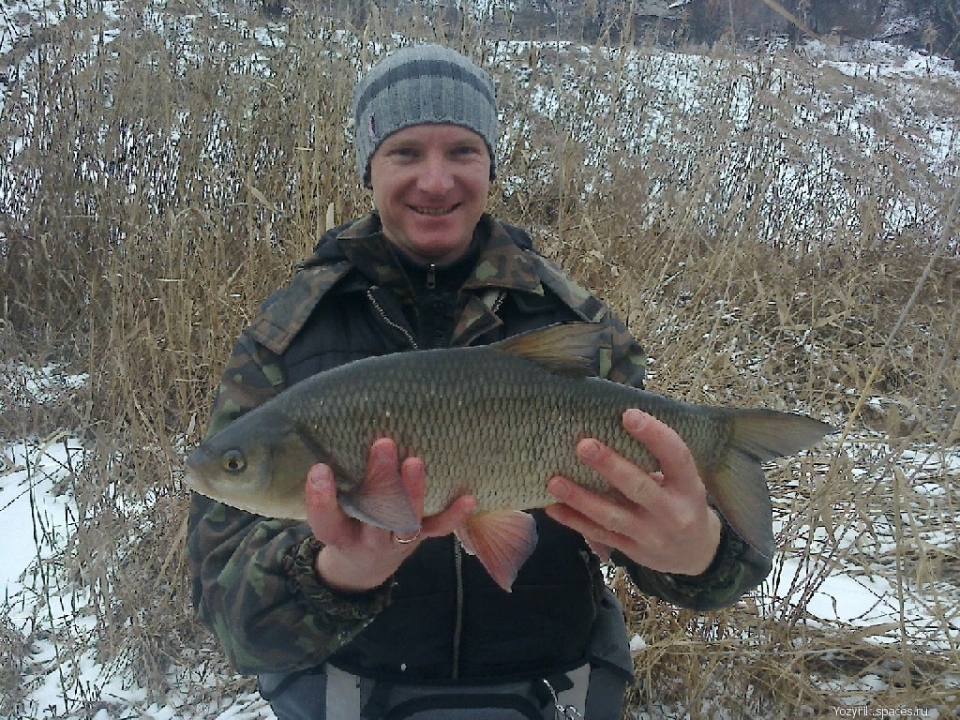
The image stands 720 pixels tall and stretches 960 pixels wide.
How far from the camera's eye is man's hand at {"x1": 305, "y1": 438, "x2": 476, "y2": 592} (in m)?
1.02

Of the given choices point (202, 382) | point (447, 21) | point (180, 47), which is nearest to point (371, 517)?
point (202, 382)

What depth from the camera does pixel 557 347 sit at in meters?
1.12

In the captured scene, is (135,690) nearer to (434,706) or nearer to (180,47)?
(434,706)

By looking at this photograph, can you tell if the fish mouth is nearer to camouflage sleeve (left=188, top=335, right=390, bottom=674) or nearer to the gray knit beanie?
the gray knit beanie

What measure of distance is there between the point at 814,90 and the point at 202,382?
3.31m

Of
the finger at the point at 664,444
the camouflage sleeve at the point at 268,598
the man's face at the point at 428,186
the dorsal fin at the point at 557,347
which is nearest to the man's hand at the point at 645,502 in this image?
the finger at the point at 664,444

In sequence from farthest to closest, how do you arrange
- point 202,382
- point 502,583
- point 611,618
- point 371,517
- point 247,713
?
point 202,382
point 247,713
point 611,618
point 502,583
point 371,517

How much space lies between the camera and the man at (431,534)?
1137mm

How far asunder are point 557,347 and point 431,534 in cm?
33

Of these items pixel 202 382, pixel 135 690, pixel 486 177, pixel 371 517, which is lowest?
pixel 135 690

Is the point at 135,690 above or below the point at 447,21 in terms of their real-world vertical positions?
below

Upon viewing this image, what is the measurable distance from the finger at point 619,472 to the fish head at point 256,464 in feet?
1.23

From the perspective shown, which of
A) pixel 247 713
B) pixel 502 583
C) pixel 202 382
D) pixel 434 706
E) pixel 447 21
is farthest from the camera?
pixel 447 21

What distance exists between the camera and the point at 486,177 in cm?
155
